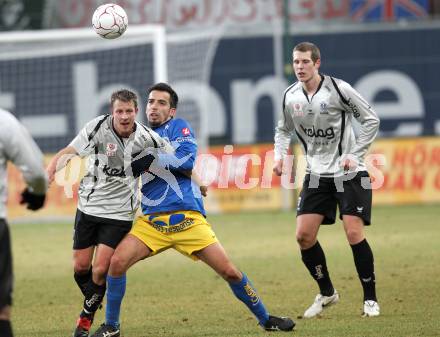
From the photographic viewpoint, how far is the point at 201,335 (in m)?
8.25

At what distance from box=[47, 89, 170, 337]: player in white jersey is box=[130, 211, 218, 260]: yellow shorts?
24 centimetres

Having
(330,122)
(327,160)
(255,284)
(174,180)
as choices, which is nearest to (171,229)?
(174,180)

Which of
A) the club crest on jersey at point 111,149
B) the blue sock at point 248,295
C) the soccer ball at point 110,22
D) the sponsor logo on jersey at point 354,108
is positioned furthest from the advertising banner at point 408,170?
the club crest on jersey at point 111,149

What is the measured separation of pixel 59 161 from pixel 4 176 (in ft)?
5.79

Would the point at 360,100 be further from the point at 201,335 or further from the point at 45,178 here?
the point at 45,178

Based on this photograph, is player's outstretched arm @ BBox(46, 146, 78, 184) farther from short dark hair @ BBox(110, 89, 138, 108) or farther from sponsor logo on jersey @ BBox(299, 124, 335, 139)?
sponsor logo on jersey @ BBox(299, 124, 335, 139)

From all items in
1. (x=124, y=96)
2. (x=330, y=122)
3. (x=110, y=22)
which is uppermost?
(x=110, y=22)

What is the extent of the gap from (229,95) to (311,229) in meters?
15.6

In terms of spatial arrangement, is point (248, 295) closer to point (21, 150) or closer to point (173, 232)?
point (173, 232)

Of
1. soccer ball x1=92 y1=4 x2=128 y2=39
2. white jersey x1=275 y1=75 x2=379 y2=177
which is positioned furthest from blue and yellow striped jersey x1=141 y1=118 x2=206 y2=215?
soccer ball x1=92 y1=4 x2=128 y2=39

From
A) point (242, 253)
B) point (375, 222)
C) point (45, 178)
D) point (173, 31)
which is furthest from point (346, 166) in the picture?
point (173, 31)

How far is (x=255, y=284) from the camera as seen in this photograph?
11492 millimetres

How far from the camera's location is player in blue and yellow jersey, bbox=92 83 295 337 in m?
8.02

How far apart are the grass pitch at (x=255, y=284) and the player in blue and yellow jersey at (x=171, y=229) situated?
408mm
